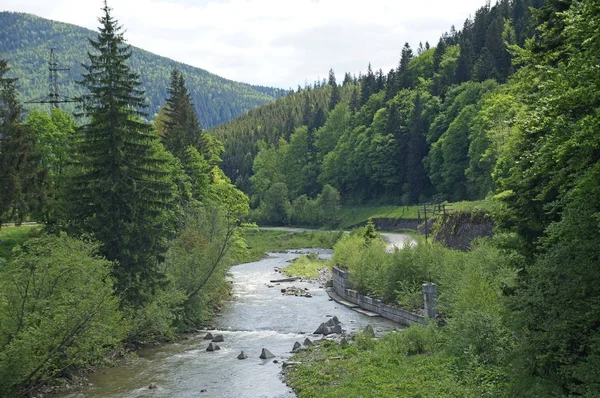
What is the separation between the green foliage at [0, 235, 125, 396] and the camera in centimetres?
2045

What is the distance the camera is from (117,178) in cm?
3114

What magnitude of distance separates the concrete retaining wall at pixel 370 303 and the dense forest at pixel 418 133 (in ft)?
69.4

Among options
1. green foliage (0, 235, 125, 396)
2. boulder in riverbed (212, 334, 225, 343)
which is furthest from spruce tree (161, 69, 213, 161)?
green foliage (0, 235, 125, 396)

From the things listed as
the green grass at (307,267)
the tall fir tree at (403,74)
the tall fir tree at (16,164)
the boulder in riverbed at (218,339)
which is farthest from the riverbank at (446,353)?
the tall fir tree at (403,74)

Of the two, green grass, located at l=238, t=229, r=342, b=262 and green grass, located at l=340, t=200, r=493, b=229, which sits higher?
green grass, located at l=340, t=200, r=493, b=229

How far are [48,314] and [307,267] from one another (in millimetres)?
44347

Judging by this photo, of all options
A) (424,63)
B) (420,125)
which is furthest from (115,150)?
(424,63)

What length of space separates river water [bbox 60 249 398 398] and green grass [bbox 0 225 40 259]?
50.6 ft

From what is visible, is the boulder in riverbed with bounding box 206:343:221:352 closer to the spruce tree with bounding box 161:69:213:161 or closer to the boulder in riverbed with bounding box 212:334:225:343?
the boulder in riverbed with bounding box 212:334:225:343

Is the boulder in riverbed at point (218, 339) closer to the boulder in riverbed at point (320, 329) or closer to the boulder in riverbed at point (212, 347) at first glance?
the boulder in riverbed at point (212, 347)

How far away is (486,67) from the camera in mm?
97438

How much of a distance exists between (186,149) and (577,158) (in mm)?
45641

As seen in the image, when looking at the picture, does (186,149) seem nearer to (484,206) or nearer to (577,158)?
(484,206)

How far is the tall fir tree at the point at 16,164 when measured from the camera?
38.7 meters
